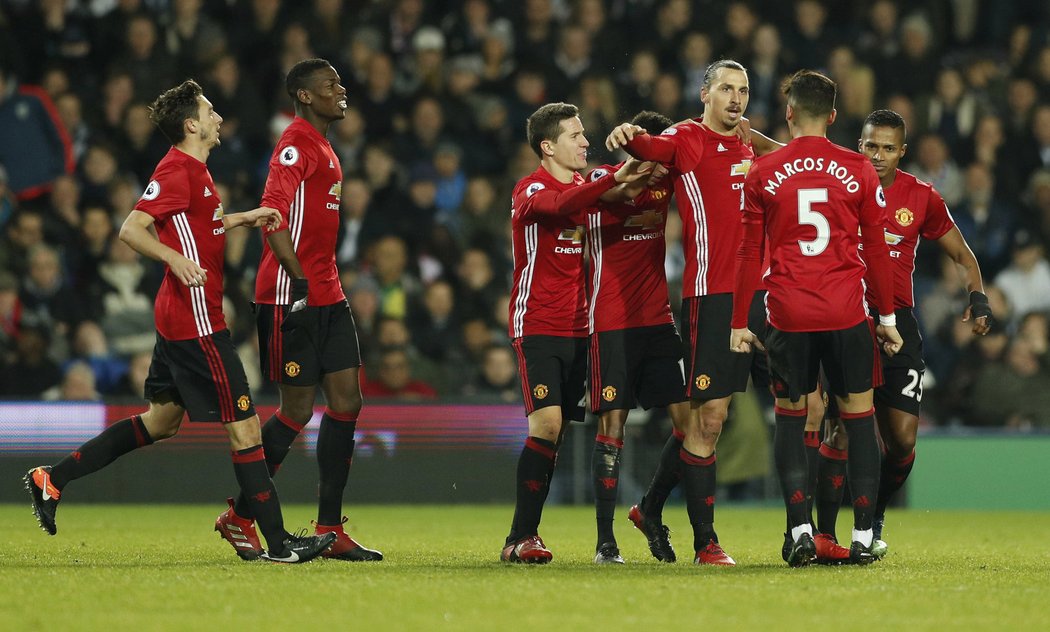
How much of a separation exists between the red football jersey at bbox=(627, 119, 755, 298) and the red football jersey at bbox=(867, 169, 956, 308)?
1.10m

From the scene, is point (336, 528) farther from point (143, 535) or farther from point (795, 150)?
point (795, 150)

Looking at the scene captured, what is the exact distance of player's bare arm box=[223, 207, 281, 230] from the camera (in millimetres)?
7379

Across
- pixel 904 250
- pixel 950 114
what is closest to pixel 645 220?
pixel 904 250

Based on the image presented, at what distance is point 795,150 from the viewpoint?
23.8ft

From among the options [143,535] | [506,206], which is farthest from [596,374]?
[506,206]

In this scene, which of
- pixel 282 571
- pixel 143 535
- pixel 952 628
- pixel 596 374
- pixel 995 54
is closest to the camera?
pixel 952 628

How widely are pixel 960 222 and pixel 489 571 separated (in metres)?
9.60

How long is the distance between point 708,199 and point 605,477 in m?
1.45

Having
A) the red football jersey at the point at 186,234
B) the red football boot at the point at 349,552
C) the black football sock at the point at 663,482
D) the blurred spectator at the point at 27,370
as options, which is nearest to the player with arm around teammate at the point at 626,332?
the black football sock at the point at 663,482

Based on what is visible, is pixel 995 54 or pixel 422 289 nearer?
pixel 422 289

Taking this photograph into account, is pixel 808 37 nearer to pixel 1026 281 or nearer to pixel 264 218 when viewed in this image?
pixel 1026 281

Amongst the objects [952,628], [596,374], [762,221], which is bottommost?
[952,628]

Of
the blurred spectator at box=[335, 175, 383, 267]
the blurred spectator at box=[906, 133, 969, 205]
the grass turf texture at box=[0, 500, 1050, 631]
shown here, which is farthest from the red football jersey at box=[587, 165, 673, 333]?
the blurred spectator at box=[906, 133, 969, 205]

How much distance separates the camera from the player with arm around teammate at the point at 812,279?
23.7 feet
